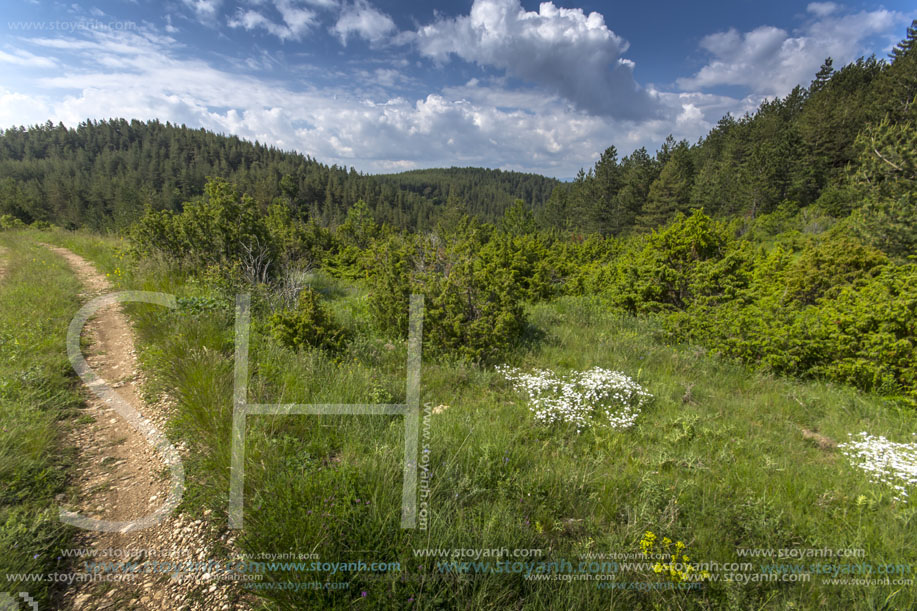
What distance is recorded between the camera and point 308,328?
5.66m

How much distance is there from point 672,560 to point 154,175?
132871mm

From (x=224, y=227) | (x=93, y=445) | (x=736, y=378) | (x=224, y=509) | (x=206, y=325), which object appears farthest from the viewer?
(x=224, y=227)

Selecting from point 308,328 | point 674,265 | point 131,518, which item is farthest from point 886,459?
point 308,328

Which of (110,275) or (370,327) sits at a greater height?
(110,275)

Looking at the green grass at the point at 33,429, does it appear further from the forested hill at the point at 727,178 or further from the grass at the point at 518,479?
the forested hill at the point at 727,178

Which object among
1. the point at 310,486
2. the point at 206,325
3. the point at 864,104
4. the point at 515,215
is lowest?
the point at 310,486

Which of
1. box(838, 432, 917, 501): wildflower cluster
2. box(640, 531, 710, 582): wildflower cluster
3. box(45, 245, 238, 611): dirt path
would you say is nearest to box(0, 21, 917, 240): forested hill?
box(838, 432, 917, 501): wildflower cluster

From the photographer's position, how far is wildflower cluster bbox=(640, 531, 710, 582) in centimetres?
222

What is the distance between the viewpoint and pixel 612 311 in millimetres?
9992

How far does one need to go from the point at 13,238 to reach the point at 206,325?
1700cm

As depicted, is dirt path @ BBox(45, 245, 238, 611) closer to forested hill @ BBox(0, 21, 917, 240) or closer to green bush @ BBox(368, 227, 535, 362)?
green bush @ BBox(368, 227, 535, 362)

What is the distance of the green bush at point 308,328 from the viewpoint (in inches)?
219

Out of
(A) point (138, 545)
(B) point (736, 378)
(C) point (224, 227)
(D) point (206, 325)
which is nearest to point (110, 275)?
(C) point (224, 227)

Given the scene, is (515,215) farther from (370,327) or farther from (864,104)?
(864,104)
